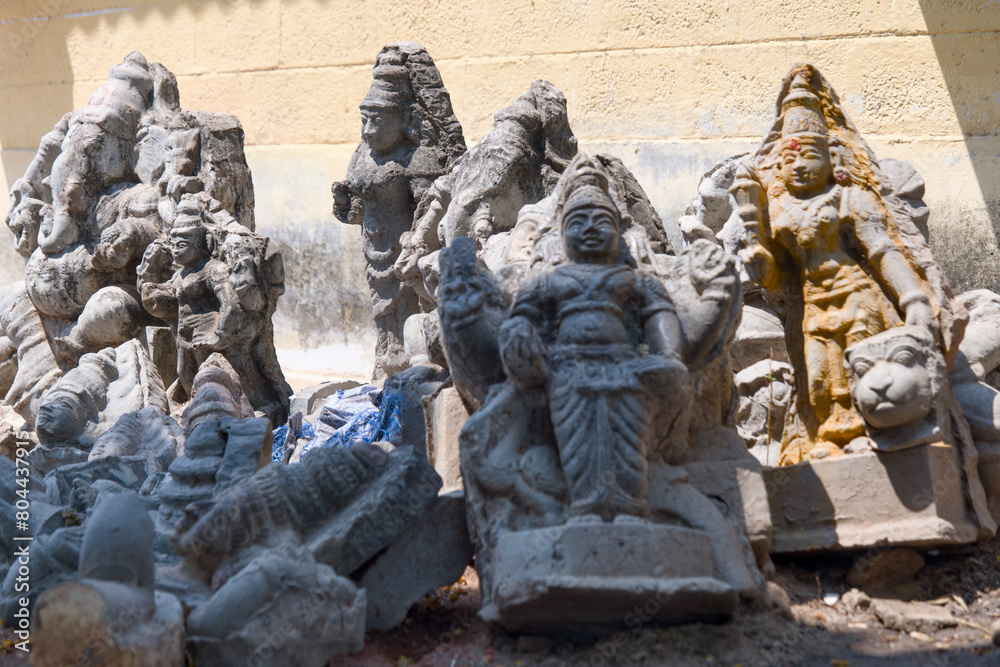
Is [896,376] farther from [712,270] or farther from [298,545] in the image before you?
[298,545]

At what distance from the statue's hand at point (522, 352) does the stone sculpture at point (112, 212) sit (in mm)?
3617

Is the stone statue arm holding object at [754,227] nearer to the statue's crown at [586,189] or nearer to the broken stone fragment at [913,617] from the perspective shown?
the statue's crown at [586,189]

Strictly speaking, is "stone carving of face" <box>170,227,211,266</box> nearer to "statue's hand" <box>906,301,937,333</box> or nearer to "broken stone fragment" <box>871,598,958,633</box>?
"statue's hand" <box>906,301,937,333</box>

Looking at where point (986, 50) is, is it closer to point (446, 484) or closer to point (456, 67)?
point (456, 67)

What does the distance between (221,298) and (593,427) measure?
12.9 ft

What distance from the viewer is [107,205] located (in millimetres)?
8422

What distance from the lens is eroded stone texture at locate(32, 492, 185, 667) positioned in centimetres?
329

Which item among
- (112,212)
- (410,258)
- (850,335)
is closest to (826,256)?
(850,335)

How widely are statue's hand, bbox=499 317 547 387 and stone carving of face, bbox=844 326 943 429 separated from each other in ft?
5.08

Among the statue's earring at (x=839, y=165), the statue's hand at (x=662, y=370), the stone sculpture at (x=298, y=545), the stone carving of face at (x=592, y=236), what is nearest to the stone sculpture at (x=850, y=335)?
the statue's earring at (x=839, y=165)

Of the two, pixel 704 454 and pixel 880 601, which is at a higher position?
pixel 704 454

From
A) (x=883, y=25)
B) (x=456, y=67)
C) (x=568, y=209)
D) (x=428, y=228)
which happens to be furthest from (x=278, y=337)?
(x=568, y=209)

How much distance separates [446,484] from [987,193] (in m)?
5.74

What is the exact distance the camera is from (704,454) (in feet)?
14.9
